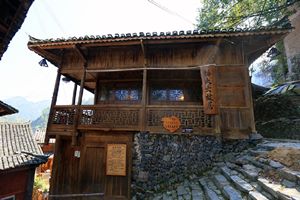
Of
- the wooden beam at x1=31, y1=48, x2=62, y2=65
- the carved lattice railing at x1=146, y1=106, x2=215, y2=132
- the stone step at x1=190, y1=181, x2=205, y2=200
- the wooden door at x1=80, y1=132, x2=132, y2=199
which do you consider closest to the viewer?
the stone step at x1=190, y1=181, x2=205, y2=200

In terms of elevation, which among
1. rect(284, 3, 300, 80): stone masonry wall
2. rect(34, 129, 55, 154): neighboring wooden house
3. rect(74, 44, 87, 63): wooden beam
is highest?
rect(284, 3, 300, 80): stone masonry wall

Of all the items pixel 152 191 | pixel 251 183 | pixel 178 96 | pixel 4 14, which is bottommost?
pixel 152 191

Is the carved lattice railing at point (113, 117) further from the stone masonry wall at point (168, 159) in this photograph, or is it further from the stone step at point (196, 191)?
the stone step at point (196, 191)

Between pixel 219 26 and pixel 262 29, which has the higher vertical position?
pixel 219 26

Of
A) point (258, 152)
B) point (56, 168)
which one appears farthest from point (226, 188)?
point (56, 168)

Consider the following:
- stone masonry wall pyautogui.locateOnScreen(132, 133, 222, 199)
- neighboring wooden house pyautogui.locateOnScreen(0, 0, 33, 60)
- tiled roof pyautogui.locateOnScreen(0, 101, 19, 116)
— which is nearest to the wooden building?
stone masonry wall pyautogui.locateOnScreen(132, 133, 222, 199)

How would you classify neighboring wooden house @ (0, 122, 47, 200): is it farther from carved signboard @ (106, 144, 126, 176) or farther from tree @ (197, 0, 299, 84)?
tree @ (197, 0, 299, 84)

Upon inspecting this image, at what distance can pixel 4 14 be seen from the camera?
15.3ft

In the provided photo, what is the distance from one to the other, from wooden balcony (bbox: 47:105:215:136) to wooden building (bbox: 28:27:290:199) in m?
0.04

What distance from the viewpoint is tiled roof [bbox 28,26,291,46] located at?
8438 mm

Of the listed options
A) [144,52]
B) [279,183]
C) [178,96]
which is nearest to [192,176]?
[279,183]

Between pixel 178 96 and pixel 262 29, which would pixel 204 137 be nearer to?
pixel 178 96

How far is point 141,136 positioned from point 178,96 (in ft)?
12.1

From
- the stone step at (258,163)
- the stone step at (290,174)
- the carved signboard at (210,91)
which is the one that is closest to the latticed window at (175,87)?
the carved signboard at (210,91)
